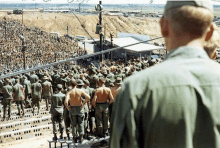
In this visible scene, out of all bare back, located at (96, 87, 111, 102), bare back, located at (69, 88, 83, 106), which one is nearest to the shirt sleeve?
bare back, located at (69, 88, 83, 106)

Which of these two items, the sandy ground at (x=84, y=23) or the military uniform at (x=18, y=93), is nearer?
the military uniform at (x=18, y=93)

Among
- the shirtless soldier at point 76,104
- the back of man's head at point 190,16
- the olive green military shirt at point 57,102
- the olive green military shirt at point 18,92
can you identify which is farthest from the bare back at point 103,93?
the back of man's head at point 190,16

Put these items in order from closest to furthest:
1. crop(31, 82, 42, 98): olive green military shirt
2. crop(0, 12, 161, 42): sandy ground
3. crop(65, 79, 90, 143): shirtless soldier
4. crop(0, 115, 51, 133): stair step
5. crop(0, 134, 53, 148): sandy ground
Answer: crop(65, 79, 90, 143): shirtless soldier
crop(0, 134, 53, 148): sandy ground
crop(0, 115, 51, 133): stair step
crop(31, 82, 42, 98): olive green military shirt
crop(0, 12, 161, 42): sandy ground

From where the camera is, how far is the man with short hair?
137 centimetres

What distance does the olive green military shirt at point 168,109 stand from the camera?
53.8 inches

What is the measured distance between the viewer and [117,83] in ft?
27.5

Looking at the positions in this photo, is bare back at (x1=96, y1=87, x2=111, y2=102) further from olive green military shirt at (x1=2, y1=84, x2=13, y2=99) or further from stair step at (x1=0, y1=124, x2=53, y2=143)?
olive green military shirt at (x1=2, y1=84, x2=13, y2=99)

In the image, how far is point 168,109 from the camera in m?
1.36

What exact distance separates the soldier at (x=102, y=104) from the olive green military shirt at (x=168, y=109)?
6.59 meters

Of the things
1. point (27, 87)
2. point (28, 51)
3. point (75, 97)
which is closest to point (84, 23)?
point (28, 51)

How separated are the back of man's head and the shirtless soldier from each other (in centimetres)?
630

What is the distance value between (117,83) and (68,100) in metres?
1.13

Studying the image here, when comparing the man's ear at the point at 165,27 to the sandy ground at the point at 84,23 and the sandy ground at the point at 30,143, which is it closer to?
the sandy ground at the point at 30,143

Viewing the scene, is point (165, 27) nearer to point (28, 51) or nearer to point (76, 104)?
point (76, 104)
